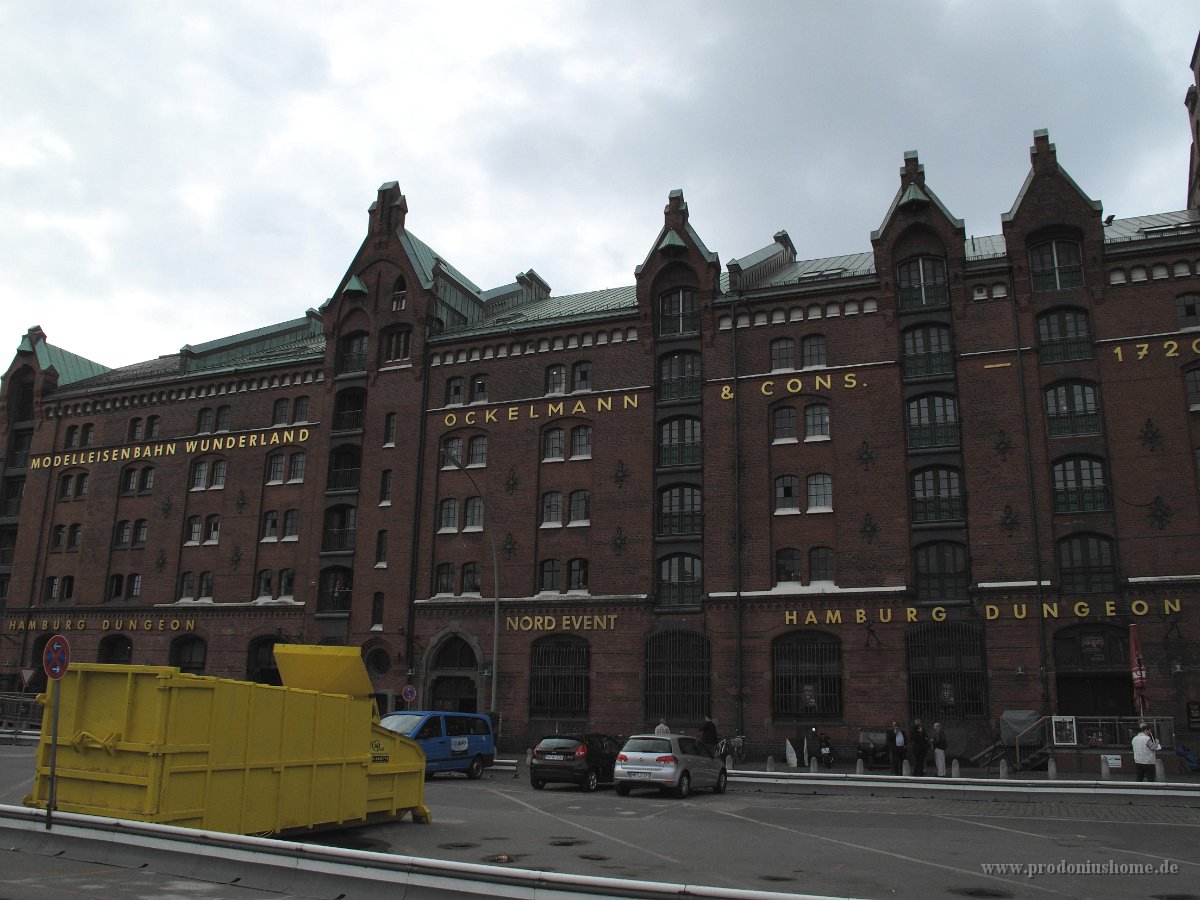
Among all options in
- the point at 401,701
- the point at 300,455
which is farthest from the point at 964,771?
the point at 300,455

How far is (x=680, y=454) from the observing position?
36656 millimetres

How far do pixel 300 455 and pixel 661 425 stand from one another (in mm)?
16697

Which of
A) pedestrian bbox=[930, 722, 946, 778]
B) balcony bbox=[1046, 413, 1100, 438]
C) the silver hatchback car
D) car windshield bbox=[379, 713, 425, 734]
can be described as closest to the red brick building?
balcony bbox=[1046, 413, 1100, 438]

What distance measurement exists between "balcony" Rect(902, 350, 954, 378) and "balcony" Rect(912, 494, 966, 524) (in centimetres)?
443

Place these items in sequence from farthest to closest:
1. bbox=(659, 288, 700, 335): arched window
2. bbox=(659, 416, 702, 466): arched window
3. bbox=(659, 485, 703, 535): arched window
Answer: bbox=(659, 288, 700, 335): arched window → bbox=(659, 416, 702, 466): arched window → bbox=(659, 485, 703, 535): arched window

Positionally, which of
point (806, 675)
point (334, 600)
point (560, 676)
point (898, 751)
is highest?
point (334, 600)

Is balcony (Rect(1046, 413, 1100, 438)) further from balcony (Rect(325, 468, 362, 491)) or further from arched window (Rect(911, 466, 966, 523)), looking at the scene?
balcony (Rect(325, 468, 362, 491))

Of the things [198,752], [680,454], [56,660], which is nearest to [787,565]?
[680,454]

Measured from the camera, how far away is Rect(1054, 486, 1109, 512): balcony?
31.0 metres

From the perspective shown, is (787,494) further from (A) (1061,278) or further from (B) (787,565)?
(A) (1061,278)

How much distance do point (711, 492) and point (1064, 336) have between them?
13.0 m

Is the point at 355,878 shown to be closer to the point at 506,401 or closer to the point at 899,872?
the point at 899,872

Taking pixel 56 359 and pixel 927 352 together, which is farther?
pixel 56 359

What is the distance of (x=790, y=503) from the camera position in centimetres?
3466
